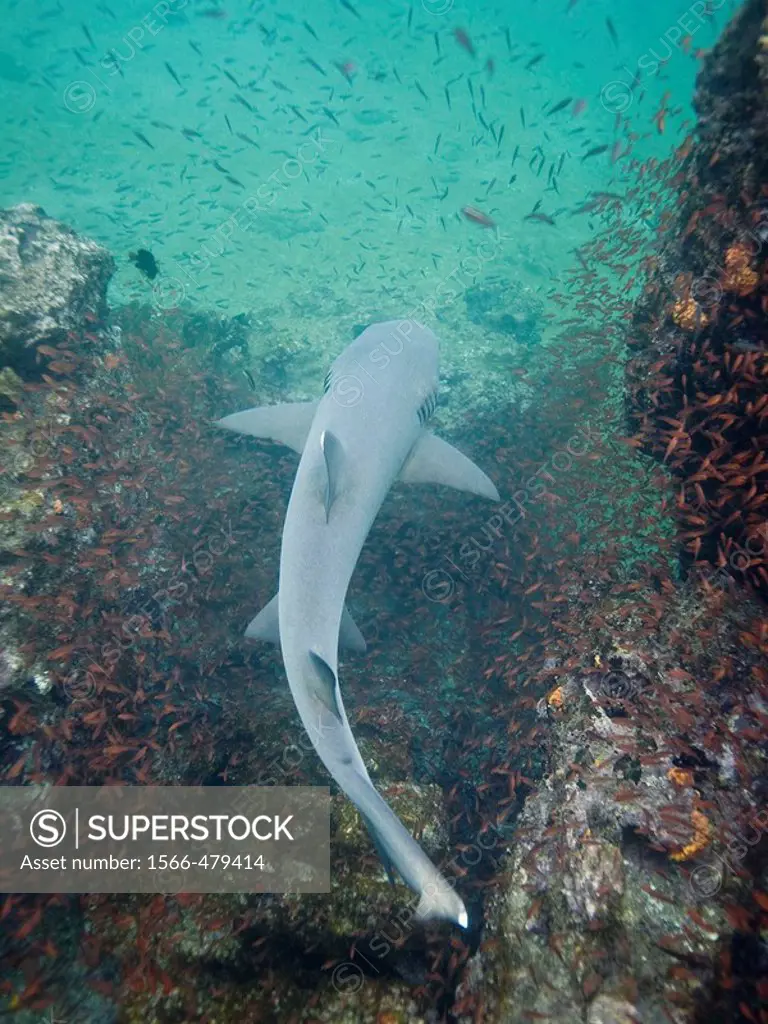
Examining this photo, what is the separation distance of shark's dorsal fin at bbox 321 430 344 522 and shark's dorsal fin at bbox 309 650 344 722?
3.69ft

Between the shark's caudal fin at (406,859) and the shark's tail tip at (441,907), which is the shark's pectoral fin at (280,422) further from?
the shark's tail tip at (441,907)

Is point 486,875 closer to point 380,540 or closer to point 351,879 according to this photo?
point 351,879

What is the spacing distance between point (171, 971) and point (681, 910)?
148 inches

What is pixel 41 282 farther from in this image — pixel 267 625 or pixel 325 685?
pixel 325 685

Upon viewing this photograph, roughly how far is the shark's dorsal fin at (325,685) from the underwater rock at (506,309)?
14372 mm

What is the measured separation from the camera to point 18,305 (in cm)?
592

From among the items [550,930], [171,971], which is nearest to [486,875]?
[550,930]

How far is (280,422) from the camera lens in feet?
18.8

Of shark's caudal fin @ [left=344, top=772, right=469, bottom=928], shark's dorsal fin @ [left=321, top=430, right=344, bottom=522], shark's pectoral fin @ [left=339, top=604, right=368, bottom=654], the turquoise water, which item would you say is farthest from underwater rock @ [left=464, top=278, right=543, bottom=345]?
shark's caudal fin @ [left=344, top=772, right=469, bottom=928]

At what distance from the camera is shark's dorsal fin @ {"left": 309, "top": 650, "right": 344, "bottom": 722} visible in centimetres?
337

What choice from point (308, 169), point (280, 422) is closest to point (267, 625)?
point (280, 422)

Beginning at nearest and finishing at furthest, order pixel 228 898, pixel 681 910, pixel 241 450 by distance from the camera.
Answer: pixel 681 910 < pixel 228 898 < pixel 241 450

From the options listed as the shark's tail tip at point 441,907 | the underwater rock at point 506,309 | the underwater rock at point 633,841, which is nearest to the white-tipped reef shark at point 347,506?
the shark's tail tip at point 441,907

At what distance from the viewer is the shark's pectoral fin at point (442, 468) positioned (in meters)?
5.66
